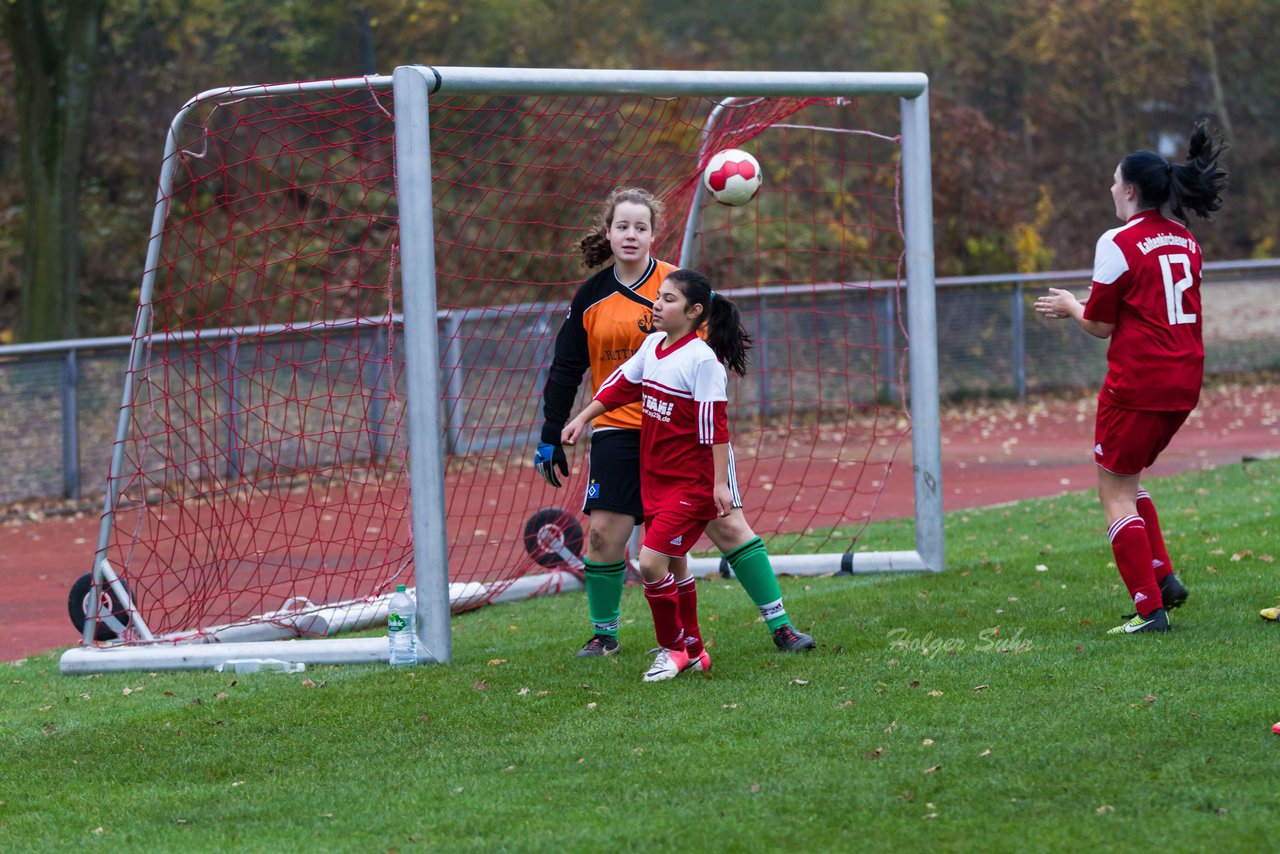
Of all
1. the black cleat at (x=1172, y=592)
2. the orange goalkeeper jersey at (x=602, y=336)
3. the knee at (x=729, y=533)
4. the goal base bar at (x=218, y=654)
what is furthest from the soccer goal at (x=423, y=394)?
the black cleat at (x=1172, y=592)

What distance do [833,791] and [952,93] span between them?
2718 cm

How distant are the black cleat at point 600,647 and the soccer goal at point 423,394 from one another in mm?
600

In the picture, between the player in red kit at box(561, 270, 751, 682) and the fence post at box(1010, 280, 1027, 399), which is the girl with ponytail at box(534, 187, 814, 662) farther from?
the fence post at box(1010, 280, 1027, 399)

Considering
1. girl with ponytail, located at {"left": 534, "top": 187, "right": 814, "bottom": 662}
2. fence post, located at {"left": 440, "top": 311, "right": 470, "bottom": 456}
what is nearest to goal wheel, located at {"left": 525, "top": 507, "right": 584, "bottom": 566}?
girl with ponytail, located at {"left": 534, "top": 187, "right": 814, "bottom": 662}

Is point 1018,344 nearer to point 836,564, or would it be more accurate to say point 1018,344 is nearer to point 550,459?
point 836,564

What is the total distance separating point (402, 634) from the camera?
6211 millimetres

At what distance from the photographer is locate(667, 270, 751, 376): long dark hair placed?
18.4ft

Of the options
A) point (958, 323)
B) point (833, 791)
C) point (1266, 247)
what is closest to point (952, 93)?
point (1266, 247)

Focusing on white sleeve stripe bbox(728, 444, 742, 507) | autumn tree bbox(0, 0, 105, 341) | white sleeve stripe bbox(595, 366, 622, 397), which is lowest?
white sleeve stripe bbox(728, 444, 742, 507)

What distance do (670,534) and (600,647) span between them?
927 millimetres

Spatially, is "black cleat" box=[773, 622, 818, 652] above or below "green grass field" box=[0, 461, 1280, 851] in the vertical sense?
above

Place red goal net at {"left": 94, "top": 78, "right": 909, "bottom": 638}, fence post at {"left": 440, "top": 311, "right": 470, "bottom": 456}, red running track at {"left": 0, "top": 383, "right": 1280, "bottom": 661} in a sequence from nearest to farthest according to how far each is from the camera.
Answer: red goal net at {"left": 94, "top": 78, "right": 909, "bottom": 638}, red running track at {"left": 0, "top": 383, "right": 1280, "bottom": 661}, fence post at {"left": 440, "top": 311, "right": 470, "bottom": 456}

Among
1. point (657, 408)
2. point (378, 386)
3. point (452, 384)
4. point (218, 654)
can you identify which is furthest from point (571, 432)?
point (452, 384)

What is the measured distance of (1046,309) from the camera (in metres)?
5.79
